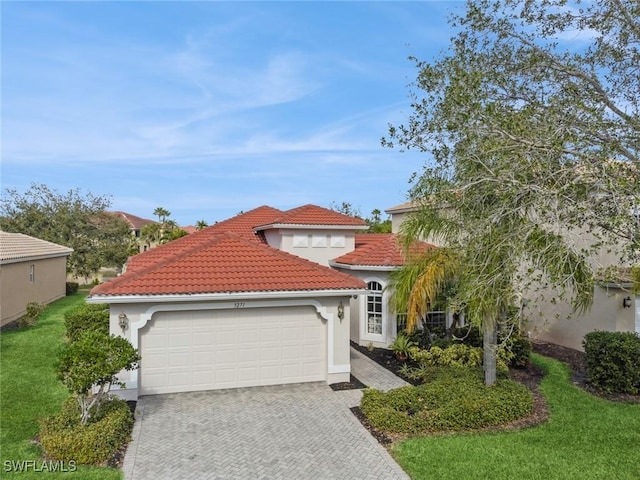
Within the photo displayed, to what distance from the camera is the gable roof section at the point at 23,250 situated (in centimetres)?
2224

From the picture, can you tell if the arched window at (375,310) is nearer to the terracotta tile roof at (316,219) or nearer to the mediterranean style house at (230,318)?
the terracotta tile roof at (316,219)

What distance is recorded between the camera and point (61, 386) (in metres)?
12.3

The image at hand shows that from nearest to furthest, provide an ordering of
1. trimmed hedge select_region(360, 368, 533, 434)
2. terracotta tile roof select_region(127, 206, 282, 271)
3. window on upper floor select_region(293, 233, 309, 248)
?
1. trimmed hedge select_region(360, 368, 533, 434)
2. terracotta tile roof select_region(127, 206, 282, 271)
3. window on upper floor select_region(293, 233, 309, 248)

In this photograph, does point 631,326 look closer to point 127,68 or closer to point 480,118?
point 480,118

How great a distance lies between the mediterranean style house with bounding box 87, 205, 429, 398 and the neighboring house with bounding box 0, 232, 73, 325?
44.8 ft

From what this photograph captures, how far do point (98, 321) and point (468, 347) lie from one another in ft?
42.4

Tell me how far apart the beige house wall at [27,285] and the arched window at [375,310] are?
1710cm

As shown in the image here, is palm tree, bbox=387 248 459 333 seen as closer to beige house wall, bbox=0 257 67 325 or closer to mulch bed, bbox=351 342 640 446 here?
mulch bed, bbox=351 342 640 446

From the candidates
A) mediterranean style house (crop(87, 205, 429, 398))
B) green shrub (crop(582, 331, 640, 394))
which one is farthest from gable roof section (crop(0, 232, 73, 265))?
green shrub (crop(582, 331, 640, 394))

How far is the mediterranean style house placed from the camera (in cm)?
1136

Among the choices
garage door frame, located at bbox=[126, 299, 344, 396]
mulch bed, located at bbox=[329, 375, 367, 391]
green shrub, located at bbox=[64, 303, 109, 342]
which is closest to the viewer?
garage door frame, located at bbox=[126, 299, 344, 396]

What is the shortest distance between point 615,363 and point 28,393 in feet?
52.0

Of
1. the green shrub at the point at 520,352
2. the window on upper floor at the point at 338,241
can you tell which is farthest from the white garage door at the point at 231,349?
the window on upper floor at the point at 338,241

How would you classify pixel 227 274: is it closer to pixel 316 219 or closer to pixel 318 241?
pixel 318 241
